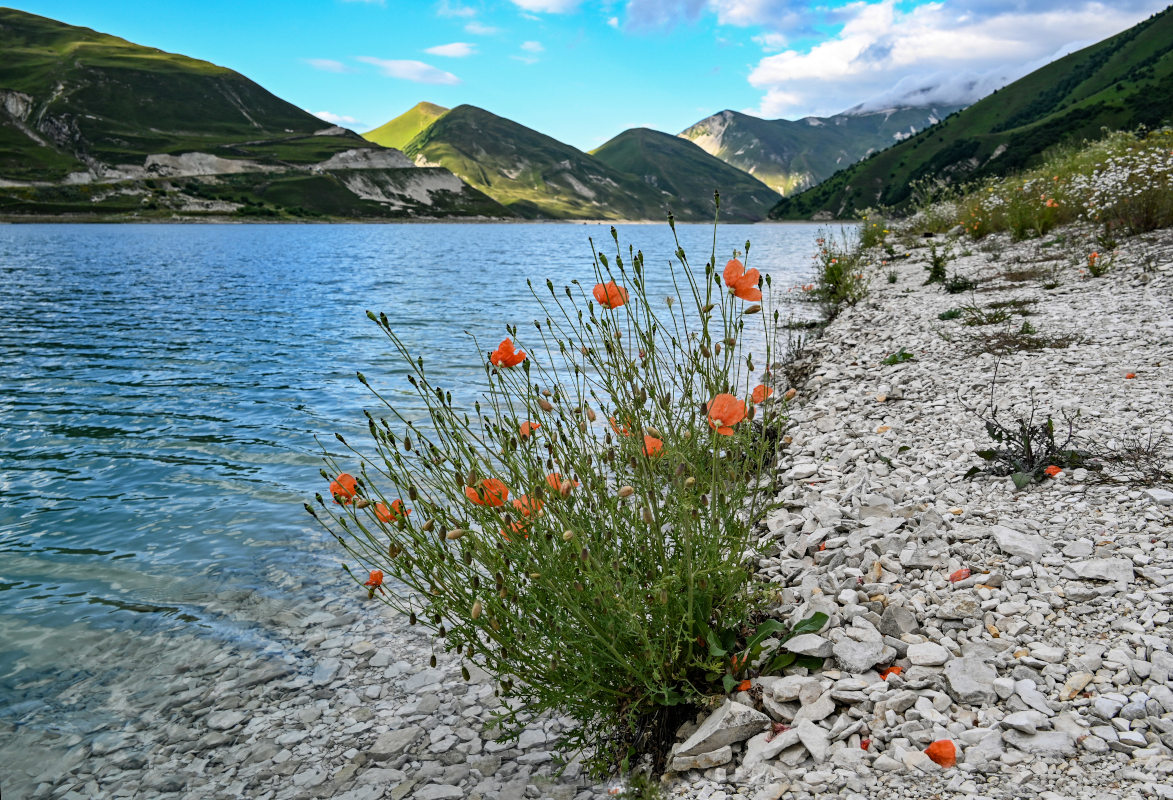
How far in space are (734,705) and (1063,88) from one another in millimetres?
197113

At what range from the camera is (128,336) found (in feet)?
59.0

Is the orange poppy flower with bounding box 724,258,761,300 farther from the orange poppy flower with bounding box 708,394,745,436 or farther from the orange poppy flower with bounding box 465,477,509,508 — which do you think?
the orange poppy flower with bounding box 465,477,509,508

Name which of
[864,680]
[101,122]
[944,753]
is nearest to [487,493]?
[864,680]

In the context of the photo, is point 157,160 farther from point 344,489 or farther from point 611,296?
point 611,296

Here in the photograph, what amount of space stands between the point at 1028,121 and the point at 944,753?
185955 mm

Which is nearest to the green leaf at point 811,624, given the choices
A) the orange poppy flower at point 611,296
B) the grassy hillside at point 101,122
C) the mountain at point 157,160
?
the orange poppy flower at point 611,296

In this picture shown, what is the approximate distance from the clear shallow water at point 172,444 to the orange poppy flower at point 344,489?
106 inches

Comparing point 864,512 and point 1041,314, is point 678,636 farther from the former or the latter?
point 1041,314

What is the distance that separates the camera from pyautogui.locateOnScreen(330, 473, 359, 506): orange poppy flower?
3154 millimetres

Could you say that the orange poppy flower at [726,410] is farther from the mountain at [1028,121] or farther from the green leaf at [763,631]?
the mountain at [1028,121]

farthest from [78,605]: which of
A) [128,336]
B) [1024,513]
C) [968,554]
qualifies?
[128,336]

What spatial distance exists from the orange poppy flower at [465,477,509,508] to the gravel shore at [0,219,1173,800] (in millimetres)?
1497

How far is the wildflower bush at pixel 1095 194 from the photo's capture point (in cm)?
1264

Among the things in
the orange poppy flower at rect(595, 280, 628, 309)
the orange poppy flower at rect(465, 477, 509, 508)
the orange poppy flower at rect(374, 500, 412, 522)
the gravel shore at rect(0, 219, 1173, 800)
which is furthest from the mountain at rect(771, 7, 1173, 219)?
the orange poppy flower at rect(374, 500, 412, 522)
